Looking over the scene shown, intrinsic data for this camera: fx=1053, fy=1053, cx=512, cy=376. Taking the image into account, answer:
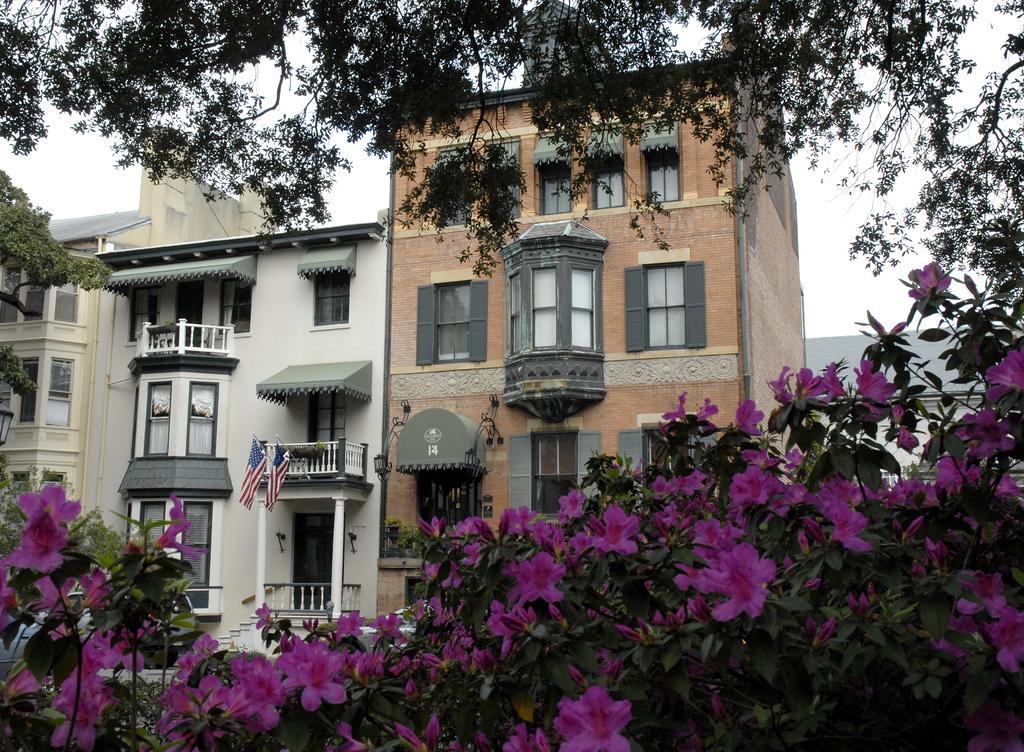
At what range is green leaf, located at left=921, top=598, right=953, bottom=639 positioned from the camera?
114 inches

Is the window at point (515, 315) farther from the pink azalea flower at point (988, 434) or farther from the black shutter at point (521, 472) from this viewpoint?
the pink azalea flower at point (988, 434)

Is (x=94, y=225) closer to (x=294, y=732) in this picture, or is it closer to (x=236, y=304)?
(x=236, y=304)

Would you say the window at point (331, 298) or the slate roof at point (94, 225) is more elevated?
the slate roof at point (94, 225)

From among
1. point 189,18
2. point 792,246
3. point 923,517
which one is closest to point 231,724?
point 923,517

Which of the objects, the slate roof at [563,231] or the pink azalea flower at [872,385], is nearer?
the pink azalea flower at [872,385]

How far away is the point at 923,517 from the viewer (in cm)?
349

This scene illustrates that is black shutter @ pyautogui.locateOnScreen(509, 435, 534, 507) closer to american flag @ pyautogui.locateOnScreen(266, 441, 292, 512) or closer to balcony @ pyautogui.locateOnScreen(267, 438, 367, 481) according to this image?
balcony @ pyautogui.locateOnScreen(267, 438, 367, 481)

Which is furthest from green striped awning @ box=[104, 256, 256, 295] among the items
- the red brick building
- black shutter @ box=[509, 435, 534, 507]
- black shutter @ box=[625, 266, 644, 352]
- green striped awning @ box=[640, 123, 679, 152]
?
green striped awning @ box=[640, 123, 679, 152]

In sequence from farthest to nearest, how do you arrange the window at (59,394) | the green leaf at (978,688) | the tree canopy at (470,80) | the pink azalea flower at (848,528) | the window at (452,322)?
the window at (59,394), the window at (452,322), the tree canopy at (470,80), the pink azalea flower at (848,528), the green leaf at (978,688)

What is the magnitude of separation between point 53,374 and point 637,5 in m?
25.0

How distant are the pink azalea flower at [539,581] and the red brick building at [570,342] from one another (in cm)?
2092

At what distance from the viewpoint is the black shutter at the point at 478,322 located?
1027 inches

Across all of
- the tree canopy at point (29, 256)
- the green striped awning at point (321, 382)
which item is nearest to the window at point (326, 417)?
the green striped awning at point (321, 382)

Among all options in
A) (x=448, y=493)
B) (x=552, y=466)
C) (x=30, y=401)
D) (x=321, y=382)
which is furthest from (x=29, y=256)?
(x=552, y=466)
